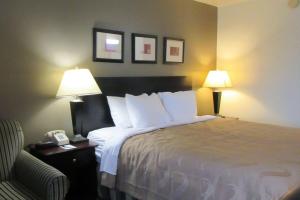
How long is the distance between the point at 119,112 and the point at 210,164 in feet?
4.47

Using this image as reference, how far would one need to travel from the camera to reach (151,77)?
11.8 ft

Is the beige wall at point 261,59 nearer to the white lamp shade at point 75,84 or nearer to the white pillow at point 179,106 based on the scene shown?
the white pillow at point 179,106

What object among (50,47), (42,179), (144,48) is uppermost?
(144,48)

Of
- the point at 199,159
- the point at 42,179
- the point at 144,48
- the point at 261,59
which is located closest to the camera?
the point at 42,179

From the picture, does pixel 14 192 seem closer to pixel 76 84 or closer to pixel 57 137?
pixel 57 137

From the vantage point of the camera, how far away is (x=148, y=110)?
3.04m

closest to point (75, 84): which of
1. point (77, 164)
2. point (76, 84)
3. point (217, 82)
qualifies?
point (76, 84)

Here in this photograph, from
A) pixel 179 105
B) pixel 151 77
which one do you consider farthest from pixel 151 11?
pixel 179 105

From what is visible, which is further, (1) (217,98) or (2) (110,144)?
(1) (217,98)

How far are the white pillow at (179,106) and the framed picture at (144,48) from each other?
0.50m

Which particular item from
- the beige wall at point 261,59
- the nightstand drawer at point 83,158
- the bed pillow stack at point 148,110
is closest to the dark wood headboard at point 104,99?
the bed pillow stack at point 148,110

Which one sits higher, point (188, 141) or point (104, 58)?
point (104, 58)

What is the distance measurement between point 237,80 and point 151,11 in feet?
5.82

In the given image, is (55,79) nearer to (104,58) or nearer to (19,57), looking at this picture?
(19,57)
